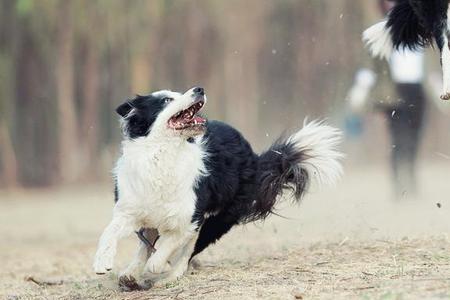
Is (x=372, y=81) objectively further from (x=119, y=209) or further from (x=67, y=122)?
(x=67, y=122)

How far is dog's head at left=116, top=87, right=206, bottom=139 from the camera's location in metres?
6.90

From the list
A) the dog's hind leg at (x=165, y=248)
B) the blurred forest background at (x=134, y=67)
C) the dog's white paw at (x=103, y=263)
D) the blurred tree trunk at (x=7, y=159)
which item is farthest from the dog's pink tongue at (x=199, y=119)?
the blurred tree trunk at (x=7, y=159)

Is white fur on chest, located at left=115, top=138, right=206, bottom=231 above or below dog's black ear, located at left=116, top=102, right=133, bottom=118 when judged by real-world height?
below

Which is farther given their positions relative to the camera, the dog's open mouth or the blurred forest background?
the blurred forest background

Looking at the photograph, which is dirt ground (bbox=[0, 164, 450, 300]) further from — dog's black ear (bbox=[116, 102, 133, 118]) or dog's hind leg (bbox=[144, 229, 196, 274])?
dog's black ear (bbox=[116, 102, 133, 118])

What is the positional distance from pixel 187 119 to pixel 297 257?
1.49 metres

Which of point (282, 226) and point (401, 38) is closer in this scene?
point (401, 38)

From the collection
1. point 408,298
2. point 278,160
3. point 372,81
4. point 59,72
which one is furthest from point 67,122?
point 408,298

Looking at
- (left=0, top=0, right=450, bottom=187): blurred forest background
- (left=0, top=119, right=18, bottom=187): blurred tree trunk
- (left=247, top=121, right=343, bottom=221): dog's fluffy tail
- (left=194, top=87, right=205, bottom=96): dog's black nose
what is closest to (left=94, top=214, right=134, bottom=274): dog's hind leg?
(left=194, top=87, right=205, bottom=96): dog's black nose

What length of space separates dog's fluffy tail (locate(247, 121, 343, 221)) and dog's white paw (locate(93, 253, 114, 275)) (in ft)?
4.89

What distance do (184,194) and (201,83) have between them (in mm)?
21810

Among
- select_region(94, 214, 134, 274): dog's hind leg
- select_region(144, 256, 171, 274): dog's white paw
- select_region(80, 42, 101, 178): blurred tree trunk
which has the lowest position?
select_region(144, 256, 171, 274): dog's white paw

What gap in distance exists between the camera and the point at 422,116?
1378cm

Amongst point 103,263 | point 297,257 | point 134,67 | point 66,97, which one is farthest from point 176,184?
point 134,67
